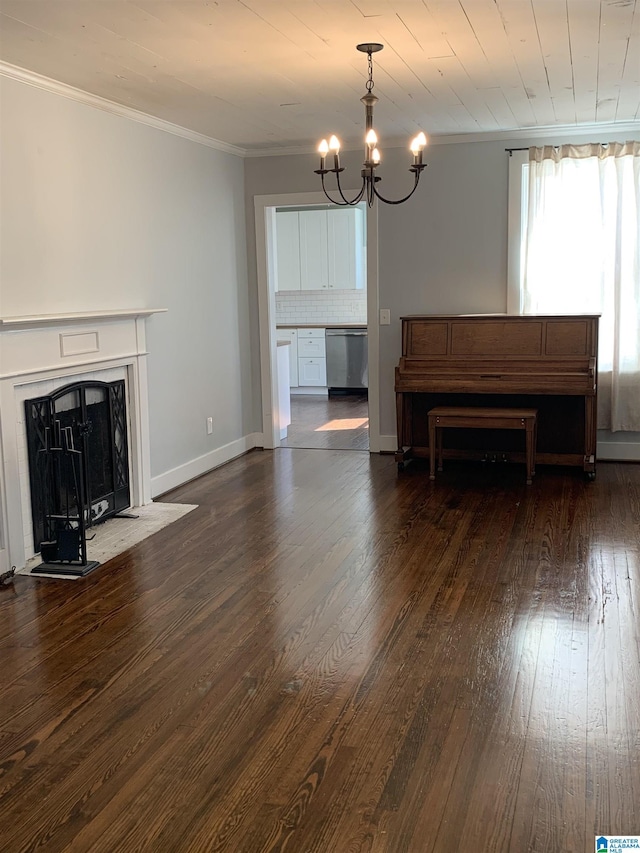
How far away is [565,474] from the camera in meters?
5.77

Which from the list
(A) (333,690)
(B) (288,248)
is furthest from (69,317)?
(B) (288,248)

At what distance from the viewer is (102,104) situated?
463 centimetres

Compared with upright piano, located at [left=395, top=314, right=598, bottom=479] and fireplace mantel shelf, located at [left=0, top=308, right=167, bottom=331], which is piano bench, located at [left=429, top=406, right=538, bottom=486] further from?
fireplace mantel shelf, located at [left=0, top=308, right=167, bottom=331]

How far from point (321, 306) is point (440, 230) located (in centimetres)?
402

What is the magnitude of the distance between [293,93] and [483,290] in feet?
7.45

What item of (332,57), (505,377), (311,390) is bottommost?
(311,390)

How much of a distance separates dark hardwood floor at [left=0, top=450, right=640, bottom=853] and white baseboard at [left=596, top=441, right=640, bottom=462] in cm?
142

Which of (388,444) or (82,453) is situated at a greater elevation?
(82,453)

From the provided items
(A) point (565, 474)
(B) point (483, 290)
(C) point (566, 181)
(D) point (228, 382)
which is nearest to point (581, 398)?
(A) point (565, 474)

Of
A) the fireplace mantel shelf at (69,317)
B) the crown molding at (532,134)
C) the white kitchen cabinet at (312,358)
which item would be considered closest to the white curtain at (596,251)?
the crown molding at (532,134)

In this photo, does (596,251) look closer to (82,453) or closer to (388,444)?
(388,444)

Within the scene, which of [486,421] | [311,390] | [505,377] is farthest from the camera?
[311,390]

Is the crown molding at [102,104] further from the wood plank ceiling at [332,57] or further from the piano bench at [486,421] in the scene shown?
the piano bench at [486,421]
